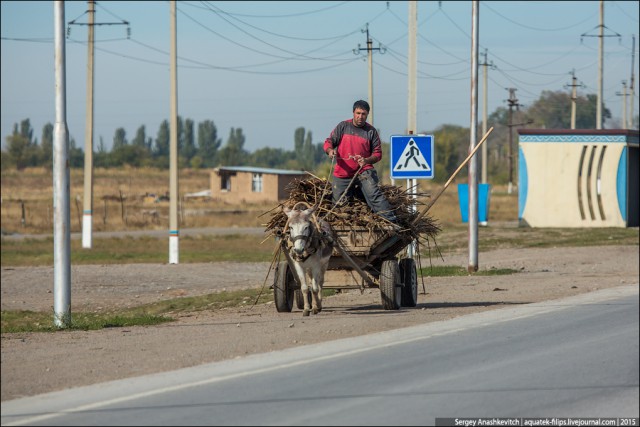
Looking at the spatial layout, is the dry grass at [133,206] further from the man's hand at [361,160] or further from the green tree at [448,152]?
the green tree at [448,152]

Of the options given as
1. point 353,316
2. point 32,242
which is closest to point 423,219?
point 353,316

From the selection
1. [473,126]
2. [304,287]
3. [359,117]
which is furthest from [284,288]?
[473,126]

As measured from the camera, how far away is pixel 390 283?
1619 cm

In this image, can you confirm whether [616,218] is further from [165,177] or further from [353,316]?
[165,177]

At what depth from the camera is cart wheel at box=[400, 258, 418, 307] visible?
664 inches

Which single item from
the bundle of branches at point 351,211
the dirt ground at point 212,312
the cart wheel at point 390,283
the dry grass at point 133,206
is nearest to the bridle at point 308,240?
the bundle of branches at point 351,211

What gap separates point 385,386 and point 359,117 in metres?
6.49

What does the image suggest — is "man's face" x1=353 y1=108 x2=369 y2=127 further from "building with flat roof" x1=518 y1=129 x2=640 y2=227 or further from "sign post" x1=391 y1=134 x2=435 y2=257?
"building with flat roof" x1=518 y1=129 x2=640 y2=227

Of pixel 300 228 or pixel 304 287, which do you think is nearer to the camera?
pixel 300 228

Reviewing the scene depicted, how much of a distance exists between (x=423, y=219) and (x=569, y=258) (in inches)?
623

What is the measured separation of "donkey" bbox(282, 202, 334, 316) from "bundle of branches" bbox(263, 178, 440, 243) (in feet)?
1.11

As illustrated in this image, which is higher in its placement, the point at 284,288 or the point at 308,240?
the point at 308,240

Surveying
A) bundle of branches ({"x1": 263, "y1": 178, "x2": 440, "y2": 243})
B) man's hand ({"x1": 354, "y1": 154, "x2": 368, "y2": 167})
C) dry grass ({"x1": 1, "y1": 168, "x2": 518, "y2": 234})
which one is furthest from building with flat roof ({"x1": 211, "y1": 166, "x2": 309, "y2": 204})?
man's hand ({"x1": 354, "y1": 154, "x2": 368, "y2": 167})

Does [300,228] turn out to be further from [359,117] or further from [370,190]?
[359,117]
